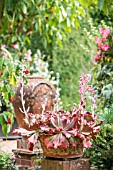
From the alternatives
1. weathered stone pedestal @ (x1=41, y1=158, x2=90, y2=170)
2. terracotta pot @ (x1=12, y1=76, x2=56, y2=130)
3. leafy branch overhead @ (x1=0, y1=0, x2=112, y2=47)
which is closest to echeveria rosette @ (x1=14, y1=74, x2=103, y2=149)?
weathered stone pedestal @ (x1=41, y1=158, x2=90, y2=170)

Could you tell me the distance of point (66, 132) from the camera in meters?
2.95

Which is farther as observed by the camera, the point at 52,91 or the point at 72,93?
the point at 72,93

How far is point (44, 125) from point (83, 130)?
0.26 meters

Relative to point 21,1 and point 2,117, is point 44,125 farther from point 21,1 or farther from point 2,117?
point 21,1

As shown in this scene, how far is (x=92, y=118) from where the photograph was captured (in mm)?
3096

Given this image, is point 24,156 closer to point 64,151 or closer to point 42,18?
point 64,151

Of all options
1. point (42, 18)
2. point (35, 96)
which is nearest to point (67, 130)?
point (35, 96)

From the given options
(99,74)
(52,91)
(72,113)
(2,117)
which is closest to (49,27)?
(52,91)

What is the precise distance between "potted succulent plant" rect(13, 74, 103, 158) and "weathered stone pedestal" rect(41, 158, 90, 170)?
4 centimetres

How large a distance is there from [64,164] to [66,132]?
23cm

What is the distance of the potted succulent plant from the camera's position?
2.94m

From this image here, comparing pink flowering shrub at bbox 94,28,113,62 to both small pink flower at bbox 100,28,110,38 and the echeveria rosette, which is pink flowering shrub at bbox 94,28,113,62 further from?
the echeveria rosette

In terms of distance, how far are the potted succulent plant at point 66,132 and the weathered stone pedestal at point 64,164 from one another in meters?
0.04

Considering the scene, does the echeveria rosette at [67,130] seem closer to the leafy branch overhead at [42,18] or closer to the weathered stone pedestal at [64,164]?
the weathered stone pedestal at [64,164]
